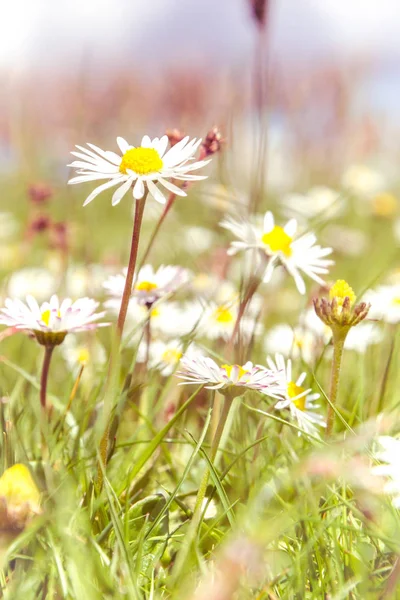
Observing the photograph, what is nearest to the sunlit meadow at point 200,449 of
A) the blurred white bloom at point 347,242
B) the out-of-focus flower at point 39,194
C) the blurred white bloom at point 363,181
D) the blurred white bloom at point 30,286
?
the out-of-focus flower at point 39,194

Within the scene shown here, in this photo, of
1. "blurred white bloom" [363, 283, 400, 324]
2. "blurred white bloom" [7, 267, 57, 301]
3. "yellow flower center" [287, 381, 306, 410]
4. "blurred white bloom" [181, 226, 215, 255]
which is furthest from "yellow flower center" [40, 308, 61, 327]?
"blurred white bloom" [181, 226, 215, 255]

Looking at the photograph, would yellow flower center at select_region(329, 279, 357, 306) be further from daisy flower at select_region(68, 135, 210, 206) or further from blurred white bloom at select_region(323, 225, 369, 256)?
blurred white bloom at select_region(323, 225, 369, 256)

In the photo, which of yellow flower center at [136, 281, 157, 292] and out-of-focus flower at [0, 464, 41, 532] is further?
yellow flower center at [136, 281, 157, 292]

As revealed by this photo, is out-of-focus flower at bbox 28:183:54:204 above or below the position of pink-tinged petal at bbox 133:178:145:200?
below

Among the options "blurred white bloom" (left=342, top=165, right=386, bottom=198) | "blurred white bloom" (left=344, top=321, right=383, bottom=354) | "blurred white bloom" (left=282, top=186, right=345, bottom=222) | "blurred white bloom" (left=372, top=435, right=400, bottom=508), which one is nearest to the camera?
"blurred white bloom" (left=372, top=435, right=400, bottom=508)

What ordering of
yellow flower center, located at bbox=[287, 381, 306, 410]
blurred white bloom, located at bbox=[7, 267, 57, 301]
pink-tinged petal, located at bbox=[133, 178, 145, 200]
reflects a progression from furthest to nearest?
blurred white bloom, located at bbox=[7, 267, 57, 301], yellow flower center, located at bbox=[287, 381, 306, 410], pink-tinged petal, located at bbox=[133, 178, 145, 200]

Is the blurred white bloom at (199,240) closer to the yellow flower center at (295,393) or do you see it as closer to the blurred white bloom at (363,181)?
the blurred white bloom at (363,181)

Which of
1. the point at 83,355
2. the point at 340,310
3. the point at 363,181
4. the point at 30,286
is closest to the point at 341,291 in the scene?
the point at 340,310
